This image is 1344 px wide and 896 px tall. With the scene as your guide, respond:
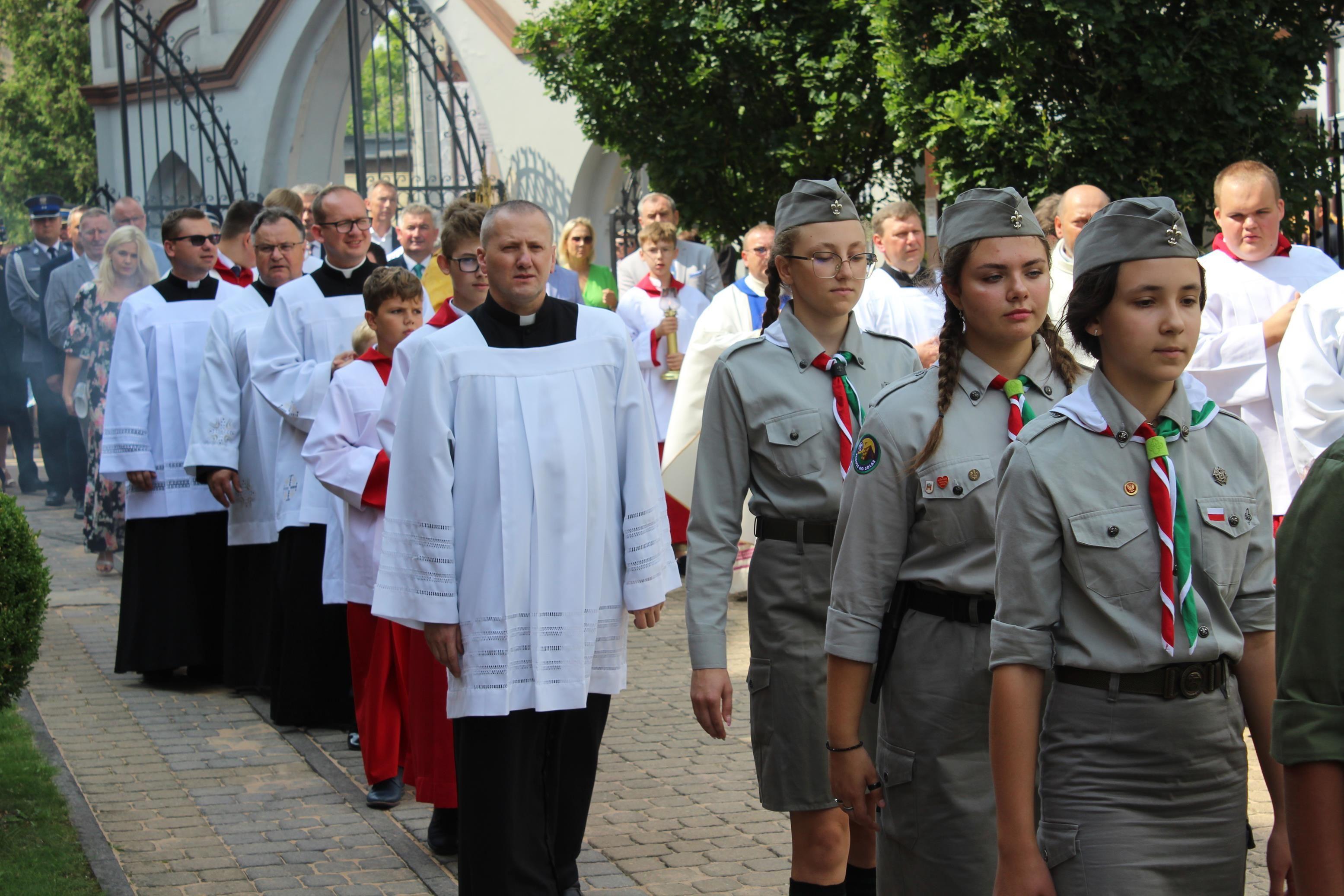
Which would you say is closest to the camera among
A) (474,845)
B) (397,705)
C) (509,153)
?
(474,845)

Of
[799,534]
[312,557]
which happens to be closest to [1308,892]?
[799,534]

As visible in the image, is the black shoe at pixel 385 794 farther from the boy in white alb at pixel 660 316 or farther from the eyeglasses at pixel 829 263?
the boy in white alb at pixel 660 316

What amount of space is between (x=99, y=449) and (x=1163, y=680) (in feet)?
34.0

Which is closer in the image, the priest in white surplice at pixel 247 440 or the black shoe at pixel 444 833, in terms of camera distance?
the black shoe at pixel 444 833

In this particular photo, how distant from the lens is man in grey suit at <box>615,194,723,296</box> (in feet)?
36.5

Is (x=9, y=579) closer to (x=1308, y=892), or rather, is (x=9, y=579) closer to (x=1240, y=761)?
(x=1240, y=761)

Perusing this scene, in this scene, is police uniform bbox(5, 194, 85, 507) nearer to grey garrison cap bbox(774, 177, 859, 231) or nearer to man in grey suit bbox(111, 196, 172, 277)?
Result: man in grey suit bbox(111, 196, 172, 277)

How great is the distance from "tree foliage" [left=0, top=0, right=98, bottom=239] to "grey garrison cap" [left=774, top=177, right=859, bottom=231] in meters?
36.1

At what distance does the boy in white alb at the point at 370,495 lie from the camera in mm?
6195

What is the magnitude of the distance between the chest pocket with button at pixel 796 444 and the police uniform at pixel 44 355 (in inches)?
492

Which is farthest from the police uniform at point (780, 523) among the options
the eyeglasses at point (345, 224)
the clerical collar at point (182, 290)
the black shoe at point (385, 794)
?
the clerical collar at point (182, 290)

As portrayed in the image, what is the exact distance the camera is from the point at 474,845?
182 inches

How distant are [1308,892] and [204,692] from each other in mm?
7102

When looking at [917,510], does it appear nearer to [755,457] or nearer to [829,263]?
[755,457]
